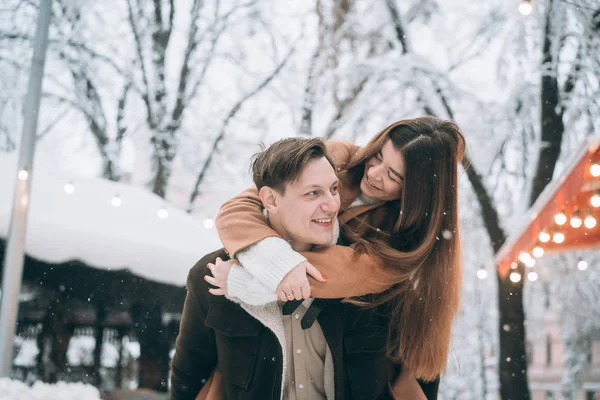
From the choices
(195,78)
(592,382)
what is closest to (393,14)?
(195,78)

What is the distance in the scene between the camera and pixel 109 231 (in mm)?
5699

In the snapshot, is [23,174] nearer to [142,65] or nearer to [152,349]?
[152,349]

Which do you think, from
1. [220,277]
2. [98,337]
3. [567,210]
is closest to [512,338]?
[567,210]

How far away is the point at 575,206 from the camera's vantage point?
4.45 m

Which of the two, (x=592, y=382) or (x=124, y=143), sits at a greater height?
(x=124, y=143)

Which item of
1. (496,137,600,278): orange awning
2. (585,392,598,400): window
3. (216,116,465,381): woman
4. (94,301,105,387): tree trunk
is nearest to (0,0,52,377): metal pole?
(94,301,105,387): tree trunk

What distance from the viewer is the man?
1.73 meters

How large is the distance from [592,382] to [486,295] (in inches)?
74.9

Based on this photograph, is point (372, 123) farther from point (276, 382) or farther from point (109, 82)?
point (276, 382)

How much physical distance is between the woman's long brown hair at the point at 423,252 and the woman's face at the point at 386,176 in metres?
0.04

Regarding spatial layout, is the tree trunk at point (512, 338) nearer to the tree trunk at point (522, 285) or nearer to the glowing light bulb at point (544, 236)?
the tree trunk at point (522, 285)

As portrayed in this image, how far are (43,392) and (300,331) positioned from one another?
9.73 feet

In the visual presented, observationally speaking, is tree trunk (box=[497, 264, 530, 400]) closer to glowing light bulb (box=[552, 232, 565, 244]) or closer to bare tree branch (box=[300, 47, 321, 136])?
glowing light bulb (box=[552, 232, 565, 244])

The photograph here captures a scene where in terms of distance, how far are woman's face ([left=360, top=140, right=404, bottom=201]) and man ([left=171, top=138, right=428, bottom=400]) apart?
227mm
